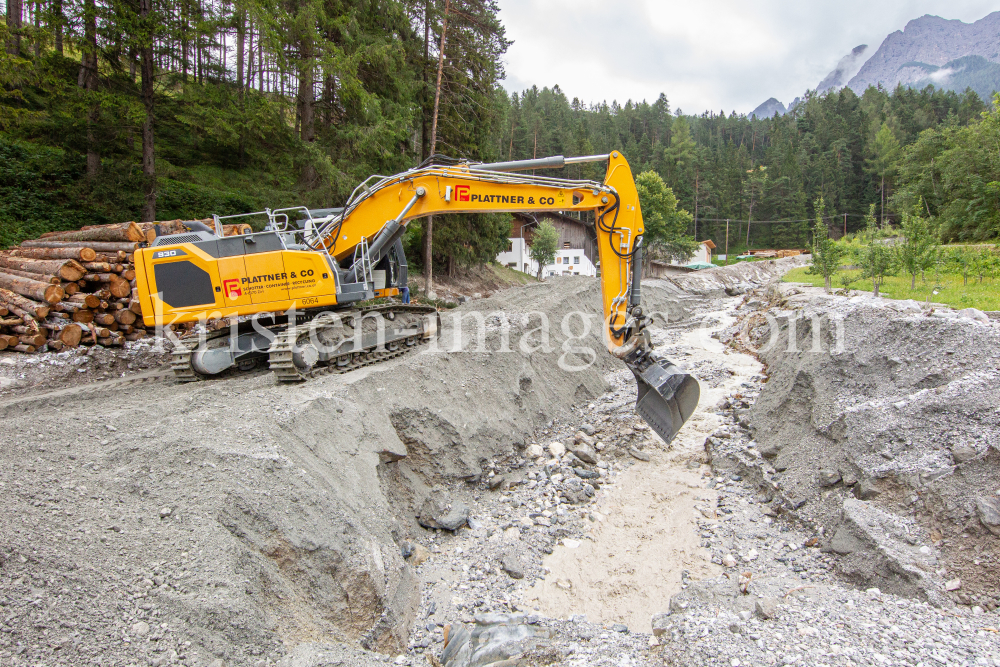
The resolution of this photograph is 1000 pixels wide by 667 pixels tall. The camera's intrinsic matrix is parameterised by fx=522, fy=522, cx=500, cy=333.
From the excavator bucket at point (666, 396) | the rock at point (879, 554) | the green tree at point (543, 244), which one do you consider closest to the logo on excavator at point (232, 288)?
the excavator bucket at point (666, 396)

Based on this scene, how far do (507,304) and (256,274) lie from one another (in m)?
8.01

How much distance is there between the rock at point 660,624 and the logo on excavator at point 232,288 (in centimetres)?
675

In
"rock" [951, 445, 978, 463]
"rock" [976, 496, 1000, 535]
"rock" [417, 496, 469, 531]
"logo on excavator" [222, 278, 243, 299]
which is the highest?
"logo on excavator" [222, 278, 243, 299]

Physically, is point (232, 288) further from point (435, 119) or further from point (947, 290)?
point (947, 290)

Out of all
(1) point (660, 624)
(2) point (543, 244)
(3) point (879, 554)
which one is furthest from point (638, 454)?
(2) point (543, 244)

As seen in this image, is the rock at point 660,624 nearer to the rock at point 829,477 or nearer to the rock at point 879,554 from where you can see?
the rock at point 879,554

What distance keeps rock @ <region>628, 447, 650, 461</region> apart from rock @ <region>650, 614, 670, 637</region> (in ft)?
11.2

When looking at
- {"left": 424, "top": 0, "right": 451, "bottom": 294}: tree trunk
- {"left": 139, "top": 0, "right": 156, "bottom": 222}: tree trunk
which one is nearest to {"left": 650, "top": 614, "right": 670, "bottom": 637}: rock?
{"left": 139, "top": 0, "right": 156, "bottom": 222}: tree trunk

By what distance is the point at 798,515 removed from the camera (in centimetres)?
595

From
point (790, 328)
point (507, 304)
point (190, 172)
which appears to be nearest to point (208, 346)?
point (507, 304)

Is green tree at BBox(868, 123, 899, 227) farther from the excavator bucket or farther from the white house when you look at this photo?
the excavator bucket

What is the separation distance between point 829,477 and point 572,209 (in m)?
4.62

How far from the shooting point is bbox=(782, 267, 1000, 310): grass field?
936cm

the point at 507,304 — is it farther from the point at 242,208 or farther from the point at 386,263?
the point at 242,208
